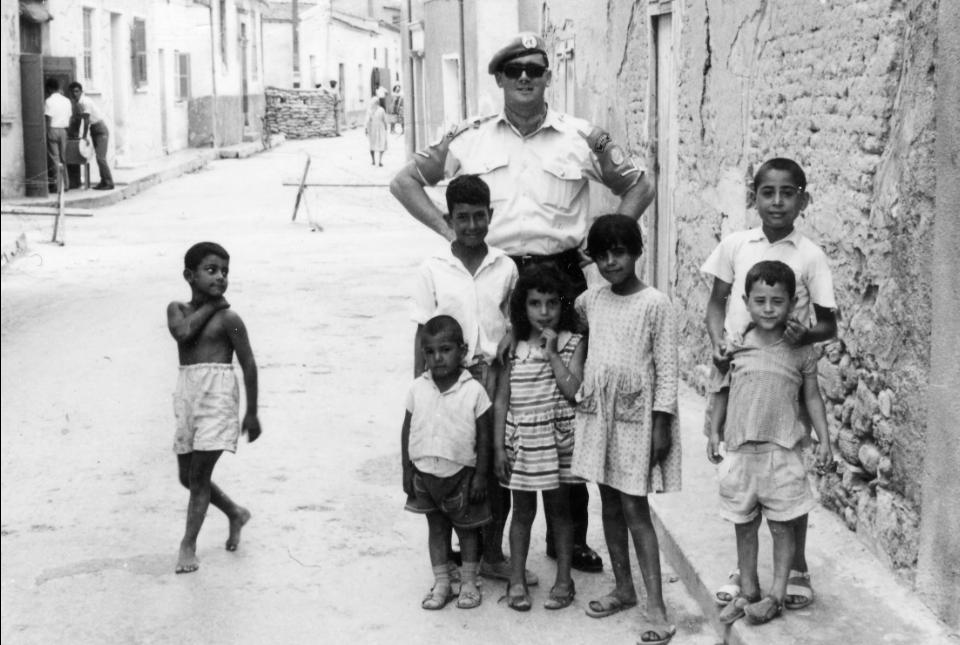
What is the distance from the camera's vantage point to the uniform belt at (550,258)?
4.40 m

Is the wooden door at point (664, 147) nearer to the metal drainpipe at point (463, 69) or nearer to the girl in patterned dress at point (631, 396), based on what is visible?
the girl in patterned dress at point (631, 396)

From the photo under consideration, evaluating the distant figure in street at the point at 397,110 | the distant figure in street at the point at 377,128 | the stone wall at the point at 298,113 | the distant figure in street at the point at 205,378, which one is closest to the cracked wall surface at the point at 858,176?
the distant figure in street at the point at 205,378

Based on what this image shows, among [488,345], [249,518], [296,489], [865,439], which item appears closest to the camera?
[488,345]

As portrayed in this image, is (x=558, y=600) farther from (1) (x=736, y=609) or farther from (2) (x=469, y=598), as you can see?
(1) (x=736, y=609)

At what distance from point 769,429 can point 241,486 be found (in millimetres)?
2890

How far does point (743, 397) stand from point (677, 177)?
4.02 m

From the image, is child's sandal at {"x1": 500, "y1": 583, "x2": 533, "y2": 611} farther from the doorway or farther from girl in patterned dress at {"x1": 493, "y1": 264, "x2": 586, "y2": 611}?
the doorway

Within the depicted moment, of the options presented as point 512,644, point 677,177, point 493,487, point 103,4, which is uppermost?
point 103,4

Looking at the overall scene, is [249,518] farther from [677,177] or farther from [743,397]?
[677,177]

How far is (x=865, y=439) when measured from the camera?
450cm

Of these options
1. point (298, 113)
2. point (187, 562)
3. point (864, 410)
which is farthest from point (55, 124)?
point (298, 113)

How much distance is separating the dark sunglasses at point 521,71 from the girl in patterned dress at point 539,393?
0.74m

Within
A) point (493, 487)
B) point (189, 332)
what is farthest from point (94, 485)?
point (493, 487)

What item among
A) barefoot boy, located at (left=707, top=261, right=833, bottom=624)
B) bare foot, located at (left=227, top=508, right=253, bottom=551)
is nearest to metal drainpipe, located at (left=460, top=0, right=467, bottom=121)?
bare foot, located at (left=227, top=508, right=253, bottom=551)
